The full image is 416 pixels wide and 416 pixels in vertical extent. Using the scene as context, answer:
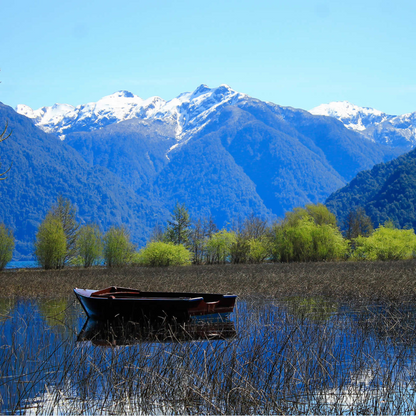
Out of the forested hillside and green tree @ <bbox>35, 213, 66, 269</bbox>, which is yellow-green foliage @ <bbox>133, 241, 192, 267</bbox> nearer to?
green tree @ <bbox>35, 213, 66, 269</bbox>

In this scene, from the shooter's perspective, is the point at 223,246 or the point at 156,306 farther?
the point at 223,246

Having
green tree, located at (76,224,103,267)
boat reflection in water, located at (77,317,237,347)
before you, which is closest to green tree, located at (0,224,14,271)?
green tree, located at (76,224,103,267)

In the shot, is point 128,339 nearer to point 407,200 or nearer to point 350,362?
point 350,362

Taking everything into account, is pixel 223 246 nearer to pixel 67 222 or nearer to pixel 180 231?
pixel 180 231

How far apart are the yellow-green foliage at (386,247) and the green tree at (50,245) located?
35.4 meters

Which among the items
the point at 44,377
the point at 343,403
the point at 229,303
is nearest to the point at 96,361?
the point at 44,377

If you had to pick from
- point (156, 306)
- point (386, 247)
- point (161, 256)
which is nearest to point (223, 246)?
point (161, 256)

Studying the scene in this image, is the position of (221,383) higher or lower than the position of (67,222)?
lower

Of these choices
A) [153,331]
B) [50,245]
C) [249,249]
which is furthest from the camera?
[249,249]

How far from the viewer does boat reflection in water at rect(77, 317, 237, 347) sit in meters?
13.6

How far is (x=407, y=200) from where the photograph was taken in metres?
123

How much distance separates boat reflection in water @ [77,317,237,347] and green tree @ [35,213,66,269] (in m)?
38.3

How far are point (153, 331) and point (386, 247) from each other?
45.3 meters

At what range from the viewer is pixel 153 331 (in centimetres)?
1509
